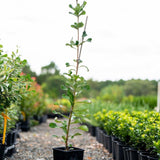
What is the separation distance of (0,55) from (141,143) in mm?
2078

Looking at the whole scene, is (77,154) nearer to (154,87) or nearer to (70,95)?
(70,95)

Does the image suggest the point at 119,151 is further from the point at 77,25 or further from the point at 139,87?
the point at 139,87

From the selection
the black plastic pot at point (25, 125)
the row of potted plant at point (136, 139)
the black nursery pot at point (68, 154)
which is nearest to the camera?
the black nursery pot at point (68, 154)

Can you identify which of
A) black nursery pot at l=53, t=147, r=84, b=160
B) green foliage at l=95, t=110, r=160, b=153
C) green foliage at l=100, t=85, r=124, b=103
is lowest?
black nursery pot at l=53, t=147, r=84, b=160

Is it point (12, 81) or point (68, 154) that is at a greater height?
point (12, 81)

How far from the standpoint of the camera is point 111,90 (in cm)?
1292

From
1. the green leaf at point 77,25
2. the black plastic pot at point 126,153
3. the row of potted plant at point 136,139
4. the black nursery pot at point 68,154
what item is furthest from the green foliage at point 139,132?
the green leaf at point 77,25

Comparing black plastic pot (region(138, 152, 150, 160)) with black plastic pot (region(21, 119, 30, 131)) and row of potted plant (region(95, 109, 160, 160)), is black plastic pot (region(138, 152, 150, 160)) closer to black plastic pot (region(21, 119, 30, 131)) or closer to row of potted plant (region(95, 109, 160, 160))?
row of potted plant (region(95, 109, 160, 160))

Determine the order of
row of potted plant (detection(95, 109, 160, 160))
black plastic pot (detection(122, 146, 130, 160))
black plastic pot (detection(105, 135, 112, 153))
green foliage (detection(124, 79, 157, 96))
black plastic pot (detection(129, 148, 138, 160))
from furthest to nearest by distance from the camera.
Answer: green foliage (detection(124, 79, 157, 96)) → black plastic pot (detection(105, 135, 112, 153)) → black plastic pot (detection(122, 146, 130, 160)) → black plastic pot (detection(129, 148, 138, 160)) → row of potted plant (detection(95, 109, 160, 160))

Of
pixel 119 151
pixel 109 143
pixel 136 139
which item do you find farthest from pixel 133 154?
pixel 109 143

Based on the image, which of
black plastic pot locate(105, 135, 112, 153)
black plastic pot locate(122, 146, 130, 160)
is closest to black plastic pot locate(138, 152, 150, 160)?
black plastic pot locate(122, 146, 130, 160)

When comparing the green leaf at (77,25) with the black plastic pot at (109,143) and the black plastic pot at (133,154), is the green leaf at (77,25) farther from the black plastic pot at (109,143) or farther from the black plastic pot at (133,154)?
the black plastic pot at (109,143)

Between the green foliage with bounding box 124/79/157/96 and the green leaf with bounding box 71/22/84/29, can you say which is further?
the green foliage with bounding box 124/79/157/96

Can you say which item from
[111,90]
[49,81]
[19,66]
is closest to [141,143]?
[19,66]
